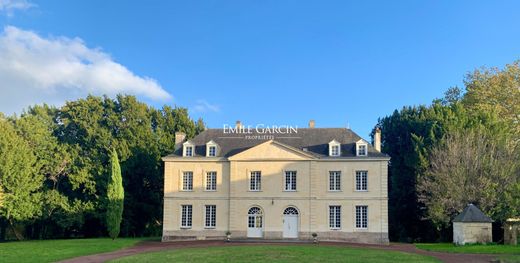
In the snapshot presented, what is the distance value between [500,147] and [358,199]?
10887 millimetres

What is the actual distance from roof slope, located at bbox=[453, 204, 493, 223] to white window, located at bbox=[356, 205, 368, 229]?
778 cm

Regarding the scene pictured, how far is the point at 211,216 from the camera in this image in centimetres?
3906

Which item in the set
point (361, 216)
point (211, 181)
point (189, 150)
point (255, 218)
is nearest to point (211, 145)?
point (189, 150)

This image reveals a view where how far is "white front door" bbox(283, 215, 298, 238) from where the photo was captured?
3784cm

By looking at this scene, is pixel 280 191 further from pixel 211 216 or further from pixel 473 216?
pixel 473 216

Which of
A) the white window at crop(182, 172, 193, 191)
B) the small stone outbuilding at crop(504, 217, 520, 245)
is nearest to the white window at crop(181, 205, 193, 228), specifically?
the white window at crop(182, 172, 193, 191)

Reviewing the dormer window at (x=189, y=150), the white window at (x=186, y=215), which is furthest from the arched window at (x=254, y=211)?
the dormer window at (x=189, y=150)

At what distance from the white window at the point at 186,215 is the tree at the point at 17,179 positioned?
42.6ft

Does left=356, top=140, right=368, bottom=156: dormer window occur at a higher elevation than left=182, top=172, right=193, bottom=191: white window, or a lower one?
higher

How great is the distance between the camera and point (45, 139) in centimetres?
4431

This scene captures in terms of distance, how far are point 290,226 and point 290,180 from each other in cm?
359

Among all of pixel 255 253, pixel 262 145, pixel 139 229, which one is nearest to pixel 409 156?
pixel 262 145

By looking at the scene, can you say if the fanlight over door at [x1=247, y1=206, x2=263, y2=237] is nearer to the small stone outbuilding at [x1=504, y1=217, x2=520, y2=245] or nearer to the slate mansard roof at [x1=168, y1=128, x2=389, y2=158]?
the slate mansard roof at [x1=168, y1=128, x2=389, y2=158]

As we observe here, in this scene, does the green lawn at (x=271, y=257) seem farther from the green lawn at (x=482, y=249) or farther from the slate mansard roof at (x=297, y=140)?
the slate mansard roof at (x=297, y=140)
